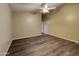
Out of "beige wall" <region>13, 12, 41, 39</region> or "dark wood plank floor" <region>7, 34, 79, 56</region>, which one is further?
"beige wall" <region>13, 12, 41, 39</region>

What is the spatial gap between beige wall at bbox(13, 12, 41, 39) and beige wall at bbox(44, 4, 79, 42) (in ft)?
0.72

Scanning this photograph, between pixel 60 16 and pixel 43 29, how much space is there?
1.42ft

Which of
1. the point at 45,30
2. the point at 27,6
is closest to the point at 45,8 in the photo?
the point at 27,6

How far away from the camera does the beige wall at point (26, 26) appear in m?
1.83

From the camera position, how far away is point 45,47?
1.84 m

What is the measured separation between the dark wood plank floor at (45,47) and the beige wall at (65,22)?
0.41 ft

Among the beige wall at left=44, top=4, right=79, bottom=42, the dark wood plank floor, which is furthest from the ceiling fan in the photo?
the dark wood plank floor

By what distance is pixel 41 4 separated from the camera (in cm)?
155

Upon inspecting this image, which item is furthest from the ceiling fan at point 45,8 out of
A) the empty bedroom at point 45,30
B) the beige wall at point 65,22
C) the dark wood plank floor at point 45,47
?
the dark wood plank floor at point 45,47

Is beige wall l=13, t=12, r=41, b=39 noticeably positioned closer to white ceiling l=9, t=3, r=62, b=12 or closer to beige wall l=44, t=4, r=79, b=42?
white ceiling l=9, t=3, r=62, b=12

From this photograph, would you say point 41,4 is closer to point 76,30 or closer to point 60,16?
point 60,16

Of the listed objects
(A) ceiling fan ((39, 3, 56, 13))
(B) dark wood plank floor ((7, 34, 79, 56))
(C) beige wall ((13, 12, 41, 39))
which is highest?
(A) ceiling fan ((39, 3, 56, 13))

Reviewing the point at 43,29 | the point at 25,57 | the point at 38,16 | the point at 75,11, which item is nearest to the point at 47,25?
the point at 43,29

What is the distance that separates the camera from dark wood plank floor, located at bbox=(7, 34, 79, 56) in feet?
5.61
